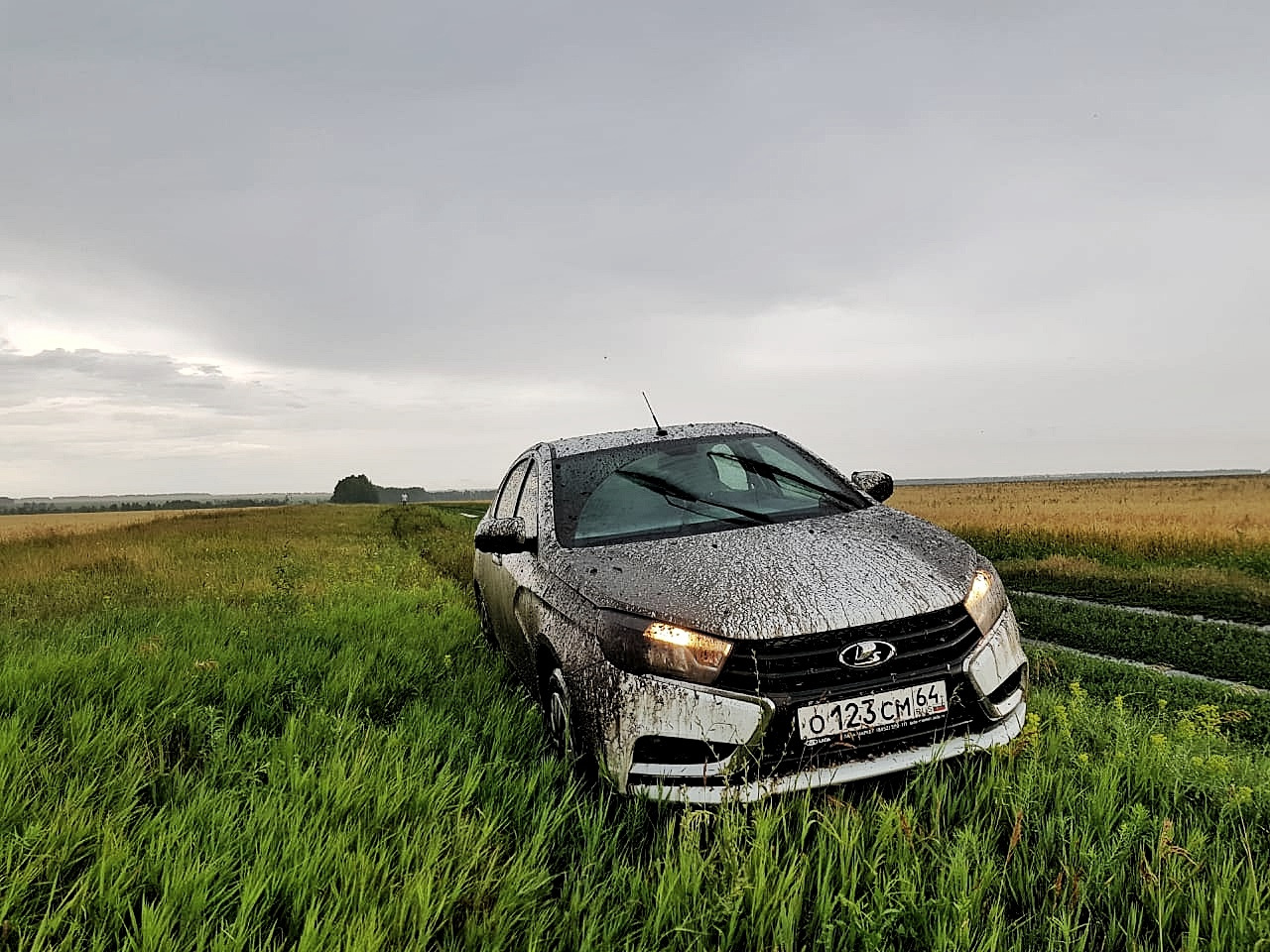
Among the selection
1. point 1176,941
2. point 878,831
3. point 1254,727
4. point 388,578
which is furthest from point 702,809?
point 388,578

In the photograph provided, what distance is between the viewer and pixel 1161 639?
7715mm

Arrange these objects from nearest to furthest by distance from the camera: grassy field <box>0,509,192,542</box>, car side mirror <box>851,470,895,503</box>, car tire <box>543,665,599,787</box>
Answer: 1. car tire <box>543,665,599,787</box>
2. car side mirror <box>851,470,895,503</box>
3. grassy field <box>0,509,192,542</box>

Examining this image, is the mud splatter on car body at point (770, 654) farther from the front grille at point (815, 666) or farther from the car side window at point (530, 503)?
the car side window at point (530, 503)

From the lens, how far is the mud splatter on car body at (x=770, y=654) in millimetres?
2523

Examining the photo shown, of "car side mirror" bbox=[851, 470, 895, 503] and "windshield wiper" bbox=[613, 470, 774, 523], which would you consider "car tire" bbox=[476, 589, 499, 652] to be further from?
"car side mirror" bbox=[851, 470, 895, 503]

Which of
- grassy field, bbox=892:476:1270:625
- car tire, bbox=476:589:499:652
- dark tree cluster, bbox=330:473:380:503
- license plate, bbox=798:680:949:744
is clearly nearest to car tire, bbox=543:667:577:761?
license plate, bbox=798:680:949:744

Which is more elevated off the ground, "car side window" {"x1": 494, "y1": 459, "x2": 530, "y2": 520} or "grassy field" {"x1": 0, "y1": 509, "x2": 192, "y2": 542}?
"car side window" {"x1": 494, "y1": 459, "x2": 530, "y2": 520}

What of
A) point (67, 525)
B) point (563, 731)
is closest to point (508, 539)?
point (563, 731)

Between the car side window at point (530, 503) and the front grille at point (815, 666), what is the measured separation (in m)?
1.66

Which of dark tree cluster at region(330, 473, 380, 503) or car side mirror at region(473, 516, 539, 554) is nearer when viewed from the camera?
car side mirror at region(473, 516, 539, 554)

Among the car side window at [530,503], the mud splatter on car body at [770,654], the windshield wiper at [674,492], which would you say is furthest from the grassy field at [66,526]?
the mud splatter on car body at [770,654]

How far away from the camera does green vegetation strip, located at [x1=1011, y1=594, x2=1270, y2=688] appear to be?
665cm

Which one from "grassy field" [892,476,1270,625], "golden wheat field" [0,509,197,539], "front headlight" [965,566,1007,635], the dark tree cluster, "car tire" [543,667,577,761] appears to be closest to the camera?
"front headlight" [965,566,1007,635]

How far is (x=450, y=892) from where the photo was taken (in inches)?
85.5
